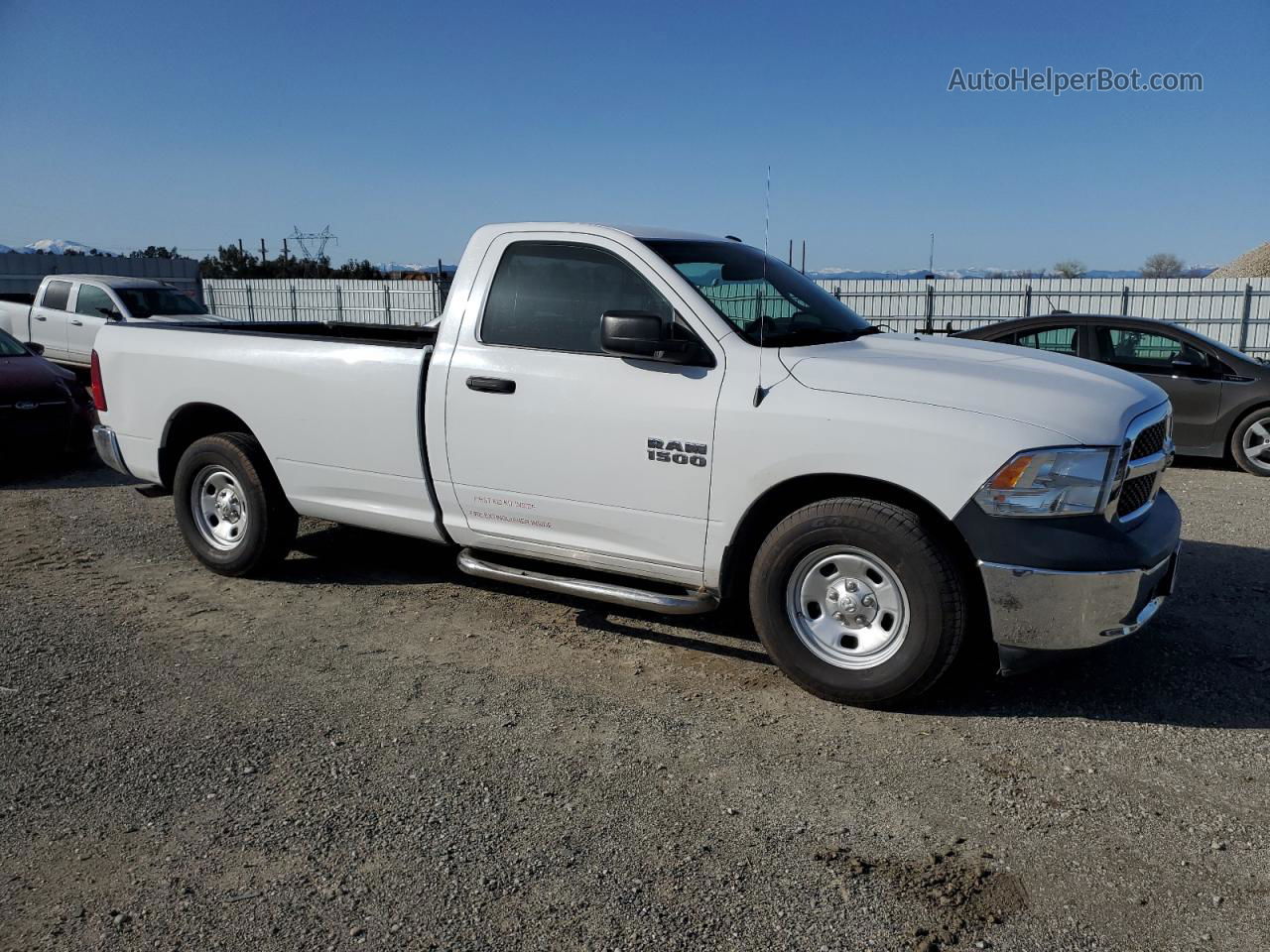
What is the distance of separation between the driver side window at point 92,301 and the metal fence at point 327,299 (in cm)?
818

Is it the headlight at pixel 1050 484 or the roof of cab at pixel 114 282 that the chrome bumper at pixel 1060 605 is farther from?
the roof of cab at pixel 114 282

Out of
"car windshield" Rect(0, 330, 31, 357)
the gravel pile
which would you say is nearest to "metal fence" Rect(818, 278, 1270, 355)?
"car windshield" Rect(0, 330, 31, 357)

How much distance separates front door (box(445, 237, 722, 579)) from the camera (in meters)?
4.52

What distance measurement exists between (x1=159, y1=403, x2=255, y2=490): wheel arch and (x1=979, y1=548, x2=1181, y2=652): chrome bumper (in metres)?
4.30

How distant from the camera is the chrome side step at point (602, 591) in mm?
4551

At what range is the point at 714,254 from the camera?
514 centimetres

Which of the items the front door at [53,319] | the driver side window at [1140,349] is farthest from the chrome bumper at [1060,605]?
the front door at [53,319]

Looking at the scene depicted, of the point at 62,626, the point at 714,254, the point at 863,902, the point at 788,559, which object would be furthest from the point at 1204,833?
the point at 62,626

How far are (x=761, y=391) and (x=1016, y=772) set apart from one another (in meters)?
1.79

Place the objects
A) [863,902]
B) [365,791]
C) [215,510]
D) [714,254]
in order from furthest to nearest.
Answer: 1. [215,510]
2. [714,254]
3. [365,791]
4. [863,902]

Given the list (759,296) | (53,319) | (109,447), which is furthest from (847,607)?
(53,319)

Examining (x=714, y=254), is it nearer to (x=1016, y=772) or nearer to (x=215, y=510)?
(x=1016, y=772)

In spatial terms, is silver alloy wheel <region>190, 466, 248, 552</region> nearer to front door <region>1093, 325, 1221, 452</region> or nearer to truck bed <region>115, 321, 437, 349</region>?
truck bed <region>115, 321, 437, 349</region>

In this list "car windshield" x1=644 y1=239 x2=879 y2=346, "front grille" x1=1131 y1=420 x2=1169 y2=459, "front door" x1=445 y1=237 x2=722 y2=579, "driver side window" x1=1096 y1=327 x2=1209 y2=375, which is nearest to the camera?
"front grille" x1=1131 y1=420 x2=1169 y2=459
